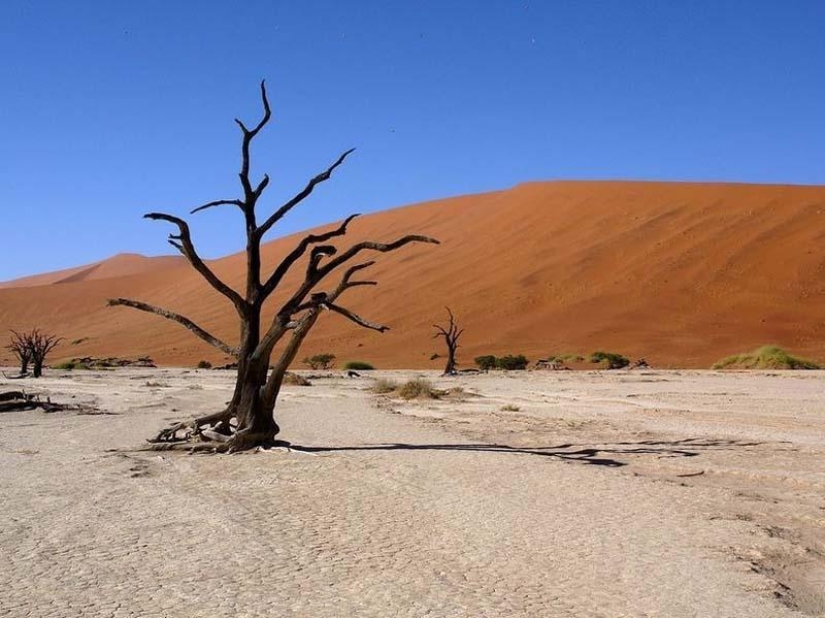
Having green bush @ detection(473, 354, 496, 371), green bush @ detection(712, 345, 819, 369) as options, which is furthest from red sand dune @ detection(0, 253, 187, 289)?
green bush @ detection(712, 345, 819, 369)

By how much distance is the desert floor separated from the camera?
512 cm

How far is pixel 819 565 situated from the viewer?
19.2ft

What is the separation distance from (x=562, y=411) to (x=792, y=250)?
44.0 meters

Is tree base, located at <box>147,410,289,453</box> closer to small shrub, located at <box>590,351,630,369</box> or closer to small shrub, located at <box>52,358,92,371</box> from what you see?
small shrub, located at <box>590,351,630,369</box>

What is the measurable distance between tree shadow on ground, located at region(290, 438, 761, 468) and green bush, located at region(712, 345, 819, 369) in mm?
24713

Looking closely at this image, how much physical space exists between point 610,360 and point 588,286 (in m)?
19.0

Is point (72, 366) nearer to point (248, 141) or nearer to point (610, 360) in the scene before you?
point (610, 360)

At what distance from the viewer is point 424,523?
280 inches

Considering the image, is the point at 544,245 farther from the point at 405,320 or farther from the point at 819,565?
the point at 819,565

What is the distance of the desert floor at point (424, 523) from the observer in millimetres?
5125

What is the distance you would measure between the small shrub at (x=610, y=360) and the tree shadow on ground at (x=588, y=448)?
2735 cm

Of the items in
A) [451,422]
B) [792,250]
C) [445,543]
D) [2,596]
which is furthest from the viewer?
[792,250]

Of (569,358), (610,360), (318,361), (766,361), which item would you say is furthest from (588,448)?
(318,361)

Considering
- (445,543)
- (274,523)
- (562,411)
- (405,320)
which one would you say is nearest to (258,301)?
(274,523)
